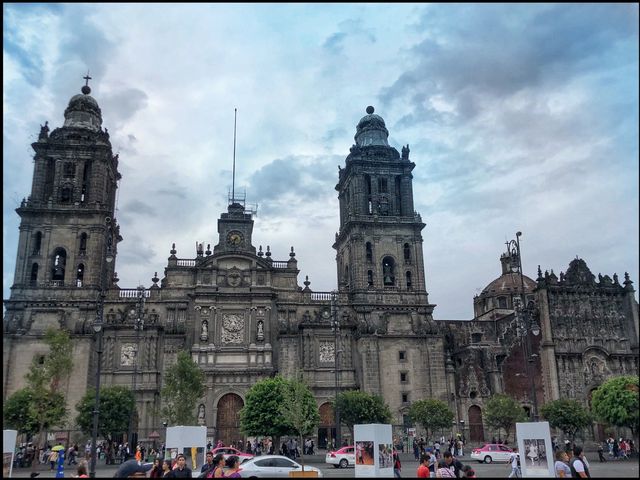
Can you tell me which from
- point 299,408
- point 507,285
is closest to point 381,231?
point 507,285

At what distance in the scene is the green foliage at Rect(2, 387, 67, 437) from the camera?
125 ft

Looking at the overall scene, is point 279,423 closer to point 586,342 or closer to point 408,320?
point 408,320

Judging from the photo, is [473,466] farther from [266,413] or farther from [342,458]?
[266,413]

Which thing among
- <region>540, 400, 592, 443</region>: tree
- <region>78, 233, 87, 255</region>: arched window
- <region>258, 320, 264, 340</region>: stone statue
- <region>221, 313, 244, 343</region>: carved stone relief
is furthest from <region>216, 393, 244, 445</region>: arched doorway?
<region>540, 400, 592, 443</region>: tree

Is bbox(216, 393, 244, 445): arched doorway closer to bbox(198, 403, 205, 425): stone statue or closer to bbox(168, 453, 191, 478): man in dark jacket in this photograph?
bbox(198, 403, 205, 425): stone statue

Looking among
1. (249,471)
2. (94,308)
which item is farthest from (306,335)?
(249,471)

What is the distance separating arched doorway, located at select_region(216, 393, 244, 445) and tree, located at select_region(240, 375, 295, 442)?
9.01 meters

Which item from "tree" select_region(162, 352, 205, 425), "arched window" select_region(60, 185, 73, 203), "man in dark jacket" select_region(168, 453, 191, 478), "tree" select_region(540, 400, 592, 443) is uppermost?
"arched window" select_region(60, 185, 73, 203)

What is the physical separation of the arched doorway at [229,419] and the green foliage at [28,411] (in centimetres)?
1411

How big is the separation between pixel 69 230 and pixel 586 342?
47.8 metres

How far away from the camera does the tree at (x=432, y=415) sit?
45344 mm

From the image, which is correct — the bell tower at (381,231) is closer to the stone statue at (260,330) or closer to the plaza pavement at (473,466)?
the stone statue at (260,330)

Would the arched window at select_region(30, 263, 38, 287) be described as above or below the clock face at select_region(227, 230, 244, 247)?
below

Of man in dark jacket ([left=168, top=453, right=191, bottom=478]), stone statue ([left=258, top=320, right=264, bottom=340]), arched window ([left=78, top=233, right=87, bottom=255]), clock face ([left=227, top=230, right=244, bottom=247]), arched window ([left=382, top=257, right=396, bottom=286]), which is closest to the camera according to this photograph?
man in dark jacket ([left=168, top=453, right=191, bottom=478])
